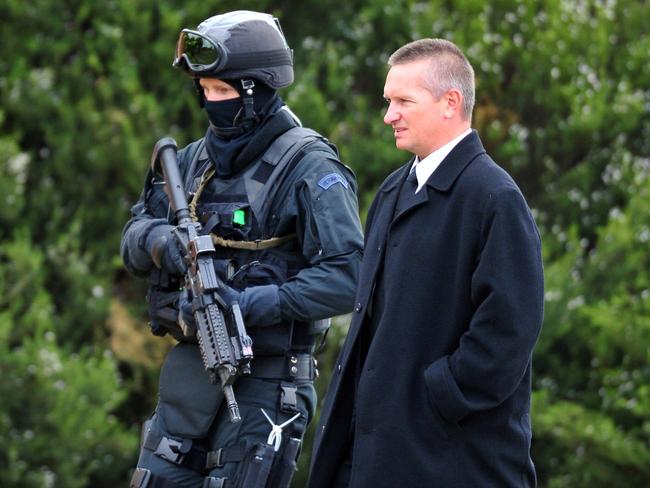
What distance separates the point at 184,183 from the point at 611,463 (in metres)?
4.38

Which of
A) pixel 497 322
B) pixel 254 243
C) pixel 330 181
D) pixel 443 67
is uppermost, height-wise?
pixel 443 67

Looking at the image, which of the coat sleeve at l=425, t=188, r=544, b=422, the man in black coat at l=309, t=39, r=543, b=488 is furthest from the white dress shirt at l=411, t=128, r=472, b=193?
the coat sleeve at l=425, t=188, r=544, b=422

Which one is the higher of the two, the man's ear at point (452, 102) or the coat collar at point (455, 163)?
the man's ear at point (452, 102)

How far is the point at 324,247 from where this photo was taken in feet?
13.9

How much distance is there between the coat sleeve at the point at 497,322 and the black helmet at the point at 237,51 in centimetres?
133

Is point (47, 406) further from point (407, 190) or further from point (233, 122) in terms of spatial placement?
point (407, 190)

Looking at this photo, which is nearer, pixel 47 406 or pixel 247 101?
pixel 247 101

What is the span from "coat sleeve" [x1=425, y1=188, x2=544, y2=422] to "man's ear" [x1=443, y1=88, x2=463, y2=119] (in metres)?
0.31

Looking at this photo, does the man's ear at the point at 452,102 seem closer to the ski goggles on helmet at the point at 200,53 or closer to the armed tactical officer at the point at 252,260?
the armed tactical officer at the point at 252,260

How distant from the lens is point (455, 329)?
3.51 m

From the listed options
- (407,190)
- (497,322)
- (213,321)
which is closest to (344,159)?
(213,321)

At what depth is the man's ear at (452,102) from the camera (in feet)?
11.8

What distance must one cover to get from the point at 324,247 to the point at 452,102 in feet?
2.78

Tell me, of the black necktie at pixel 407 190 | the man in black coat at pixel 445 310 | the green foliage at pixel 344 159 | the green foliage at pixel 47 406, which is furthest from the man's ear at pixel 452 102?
the green foliage at pixel 47 406
